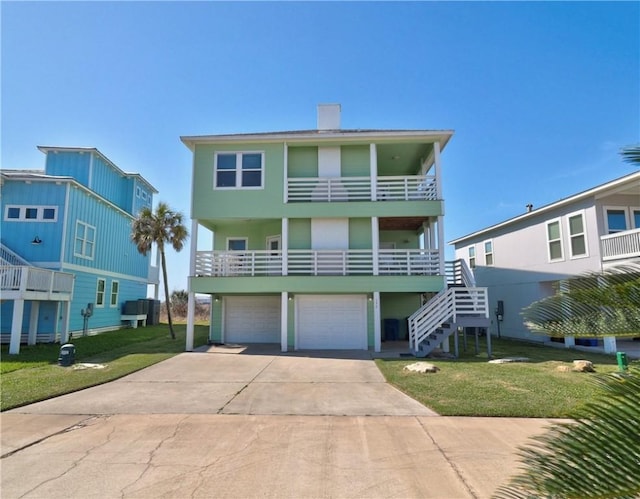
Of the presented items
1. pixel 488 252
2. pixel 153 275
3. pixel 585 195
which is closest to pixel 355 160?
pixel 585 195

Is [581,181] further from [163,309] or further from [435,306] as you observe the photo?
[163,309]

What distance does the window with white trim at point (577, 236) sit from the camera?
14845 millimetres

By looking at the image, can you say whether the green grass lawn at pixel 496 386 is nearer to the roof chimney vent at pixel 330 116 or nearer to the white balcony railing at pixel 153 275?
the roof chimney vent at pixel 330 116

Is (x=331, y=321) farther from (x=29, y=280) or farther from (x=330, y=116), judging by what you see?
(x=29, y=280)

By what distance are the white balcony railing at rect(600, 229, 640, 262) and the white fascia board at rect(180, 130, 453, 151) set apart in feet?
23.5

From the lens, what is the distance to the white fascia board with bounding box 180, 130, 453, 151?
14.6 m

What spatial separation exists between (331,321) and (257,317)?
368cm

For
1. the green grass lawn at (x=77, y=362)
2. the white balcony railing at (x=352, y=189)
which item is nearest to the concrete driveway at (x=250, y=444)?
the green grass lawn at (x=77, y=362)

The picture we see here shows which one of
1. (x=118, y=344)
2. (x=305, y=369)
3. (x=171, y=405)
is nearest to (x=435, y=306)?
(x=305, y=369)

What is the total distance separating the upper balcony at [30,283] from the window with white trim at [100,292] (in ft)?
14.2

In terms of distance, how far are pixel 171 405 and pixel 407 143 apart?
13.0m

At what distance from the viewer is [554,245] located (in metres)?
16.4

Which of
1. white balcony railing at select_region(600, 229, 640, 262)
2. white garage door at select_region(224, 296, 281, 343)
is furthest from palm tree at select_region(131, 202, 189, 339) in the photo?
white balcony railing at select_region(600, 229, 640, 262)

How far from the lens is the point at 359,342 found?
1461 centimetres
